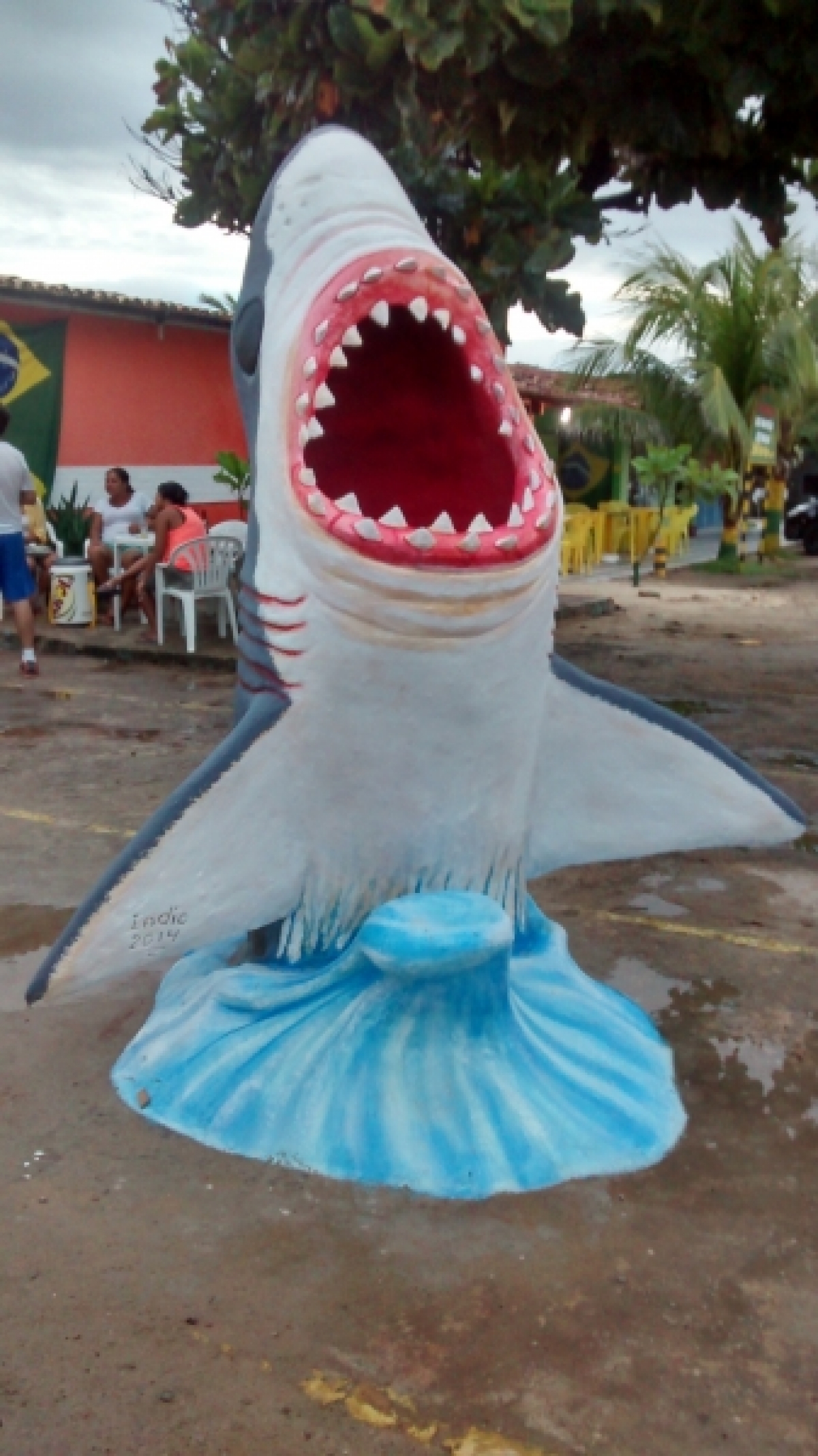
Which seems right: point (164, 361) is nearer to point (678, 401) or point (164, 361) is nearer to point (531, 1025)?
point (678, 401)

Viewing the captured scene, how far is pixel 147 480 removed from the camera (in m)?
14.7

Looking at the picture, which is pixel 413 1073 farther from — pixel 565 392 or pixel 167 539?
pixel 565 392

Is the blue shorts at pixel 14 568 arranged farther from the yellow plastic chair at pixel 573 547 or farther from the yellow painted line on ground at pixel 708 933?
the yellow plastic chair at pixel 573 547

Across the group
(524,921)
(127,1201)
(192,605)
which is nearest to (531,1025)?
(524,921)

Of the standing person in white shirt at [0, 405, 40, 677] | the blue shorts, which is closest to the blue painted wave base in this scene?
the standing person in white shirt at [0, 405, 40, 677]

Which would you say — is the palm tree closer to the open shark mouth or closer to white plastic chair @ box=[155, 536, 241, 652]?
white plastic chair @ box=[155, 536, 241, 652]

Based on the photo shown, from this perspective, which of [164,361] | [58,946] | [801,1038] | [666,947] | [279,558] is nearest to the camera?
[58,946]

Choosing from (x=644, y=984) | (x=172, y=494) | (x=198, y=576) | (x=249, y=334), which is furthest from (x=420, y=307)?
(x=172, y=494)

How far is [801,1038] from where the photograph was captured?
3543 mm

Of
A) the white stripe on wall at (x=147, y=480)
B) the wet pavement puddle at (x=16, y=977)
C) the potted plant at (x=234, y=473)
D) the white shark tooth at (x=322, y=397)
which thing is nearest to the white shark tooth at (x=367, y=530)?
the white shark tooth at (x=322, y=397)

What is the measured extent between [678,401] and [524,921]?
731 inches

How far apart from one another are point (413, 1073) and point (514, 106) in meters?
5.02

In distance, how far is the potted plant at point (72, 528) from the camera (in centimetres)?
1294

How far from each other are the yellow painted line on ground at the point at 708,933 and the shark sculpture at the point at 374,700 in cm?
149
